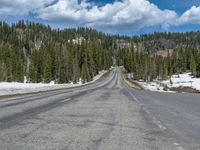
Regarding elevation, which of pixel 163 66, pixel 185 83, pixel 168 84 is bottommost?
pixel 168 84

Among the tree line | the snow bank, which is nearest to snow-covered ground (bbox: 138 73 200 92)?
the snow bank

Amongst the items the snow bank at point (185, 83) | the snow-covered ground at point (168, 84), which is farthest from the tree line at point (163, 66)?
the snow-covered ground at point (168, 84)

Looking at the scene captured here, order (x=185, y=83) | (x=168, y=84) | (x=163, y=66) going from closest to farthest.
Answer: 1. (x=168, y=84)
2. (x=185, y=83)
3. (x=163, y=66)

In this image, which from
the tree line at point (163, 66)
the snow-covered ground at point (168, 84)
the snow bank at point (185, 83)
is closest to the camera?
the snow-covered ground at point (168, 84)

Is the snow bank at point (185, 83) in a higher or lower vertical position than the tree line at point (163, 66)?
lower

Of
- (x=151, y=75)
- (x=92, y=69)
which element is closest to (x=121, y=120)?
(x=92, y=69)

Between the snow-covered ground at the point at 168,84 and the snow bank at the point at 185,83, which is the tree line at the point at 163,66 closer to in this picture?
the snow bank at the point at 185,83

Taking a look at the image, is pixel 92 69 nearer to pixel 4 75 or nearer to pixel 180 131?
pixel 4 75

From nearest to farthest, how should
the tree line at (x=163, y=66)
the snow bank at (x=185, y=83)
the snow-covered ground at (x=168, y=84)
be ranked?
the snow-covered ground at (x=168, y=84), the snow bank at (x=185, y=83), the tree line at (x=163, y=66)

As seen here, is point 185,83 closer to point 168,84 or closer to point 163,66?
point 168,84

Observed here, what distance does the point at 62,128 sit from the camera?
10.0 meters

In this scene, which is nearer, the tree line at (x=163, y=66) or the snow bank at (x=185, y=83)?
the snow bank at (x=185, y=83)

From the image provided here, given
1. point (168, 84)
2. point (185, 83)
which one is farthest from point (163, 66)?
point (168, 84)

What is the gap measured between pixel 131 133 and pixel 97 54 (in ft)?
542
